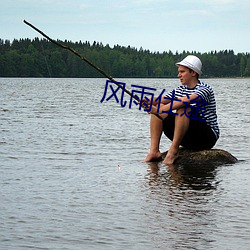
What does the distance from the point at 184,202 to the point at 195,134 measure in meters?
2.47

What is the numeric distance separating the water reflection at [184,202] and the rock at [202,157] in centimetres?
23

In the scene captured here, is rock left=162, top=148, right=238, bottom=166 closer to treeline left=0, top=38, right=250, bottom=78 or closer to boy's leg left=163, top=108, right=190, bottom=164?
boy's leg left=163, top=108, right=190, bottom=164

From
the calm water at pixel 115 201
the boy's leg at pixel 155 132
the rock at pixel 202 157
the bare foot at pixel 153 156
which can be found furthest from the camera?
the bare foot at pixel 153 156

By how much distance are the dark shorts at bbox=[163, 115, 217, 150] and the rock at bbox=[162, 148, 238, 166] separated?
0.08 m

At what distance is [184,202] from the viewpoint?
6.30m

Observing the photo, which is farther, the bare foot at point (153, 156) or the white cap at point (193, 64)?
the bare foot at point (153, 156)

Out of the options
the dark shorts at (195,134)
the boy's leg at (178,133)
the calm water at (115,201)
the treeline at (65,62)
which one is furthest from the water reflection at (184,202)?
the treeline at (65,62)

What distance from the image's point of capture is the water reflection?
509 cm

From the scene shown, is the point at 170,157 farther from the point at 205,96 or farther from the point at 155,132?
the point at 205,96

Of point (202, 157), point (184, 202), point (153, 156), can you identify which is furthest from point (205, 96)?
point (184, 202)

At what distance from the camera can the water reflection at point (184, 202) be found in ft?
16.7

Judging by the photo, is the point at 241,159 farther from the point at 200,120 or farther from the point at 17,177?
the point at 17,177

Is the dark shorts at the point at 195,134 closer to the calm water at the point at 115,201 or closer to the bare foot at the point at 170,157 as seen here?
the bare foot at the point at 170,157

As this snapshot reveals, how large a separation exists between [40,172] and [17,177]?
0.46 m
